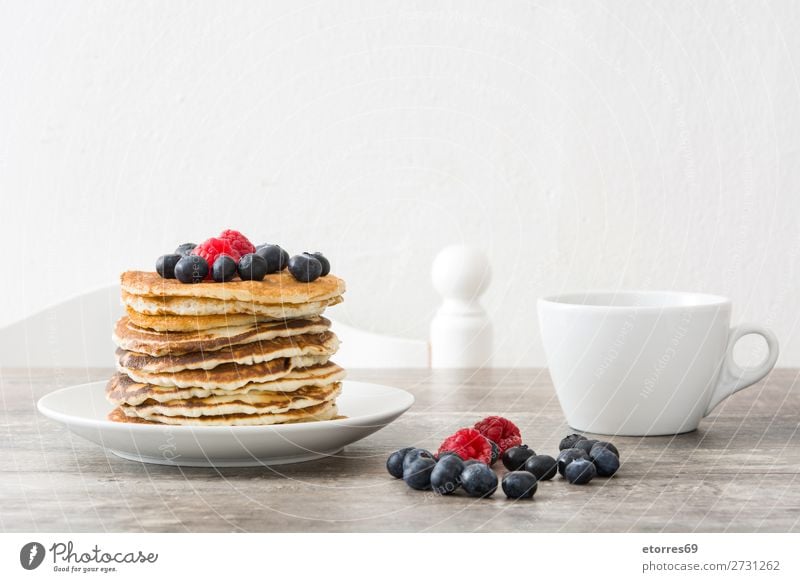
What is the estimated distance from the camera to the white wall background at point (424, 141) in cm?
258

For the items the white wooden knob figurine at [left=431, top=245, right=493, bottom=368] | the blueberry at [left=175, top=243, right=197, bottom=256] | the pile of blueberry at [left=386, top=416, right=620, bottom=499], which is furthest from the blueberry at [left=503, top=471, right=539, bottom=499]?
the white wooden knob figurine at [left=431, top=245, right=493, bottom=368]

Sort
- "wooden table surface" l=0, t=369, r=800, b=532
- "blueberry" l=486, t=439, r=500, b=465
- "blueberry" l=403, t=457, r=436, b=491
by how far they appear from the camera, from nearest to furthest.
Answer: "wooden table surface" l=0, t=369, r=800, b=532 < "blueberry" l=403, t=457, r=436, b=491 < "blueberry" l=486, t=439, r=500, b=465

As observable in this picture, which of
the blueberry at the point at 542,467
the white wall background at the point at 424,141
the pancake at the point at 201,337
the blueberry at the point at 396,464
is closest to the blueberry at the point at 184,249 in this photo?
the pancake at the point at 201,337

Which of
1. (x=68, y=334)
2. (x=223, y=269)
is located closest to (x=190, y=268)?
(x=223, y=269)

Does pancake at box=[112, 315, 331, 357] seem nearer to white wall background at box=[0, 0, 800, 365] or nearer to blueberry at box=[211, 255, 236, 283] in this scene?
blueberry at box=[211, 255, 236, 283]

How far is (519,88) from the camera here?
102 inches

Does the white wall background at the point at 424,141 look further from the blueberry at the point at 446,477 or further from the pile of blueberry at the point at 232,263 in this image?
the blueberry at the point at 446,477

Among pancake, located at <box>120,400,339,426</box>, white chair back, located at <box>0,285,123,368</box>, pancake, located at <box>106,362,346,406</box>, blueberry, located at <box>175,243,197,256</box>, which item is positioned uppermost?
blueberry, located at <box>175,243,197,256</box>

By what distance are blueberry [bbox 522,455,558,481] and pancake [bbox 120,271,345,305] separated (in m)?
0.29

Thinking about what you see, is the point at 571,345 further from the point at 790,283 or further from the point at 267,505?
the point at 790,283

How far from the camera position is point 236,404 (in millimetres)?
1029

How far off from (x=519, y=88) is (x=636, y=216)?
47 cm

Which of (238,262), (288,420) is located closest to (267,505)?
(288,420)

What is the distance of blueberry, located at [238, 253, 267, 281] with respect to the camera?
1.07m
